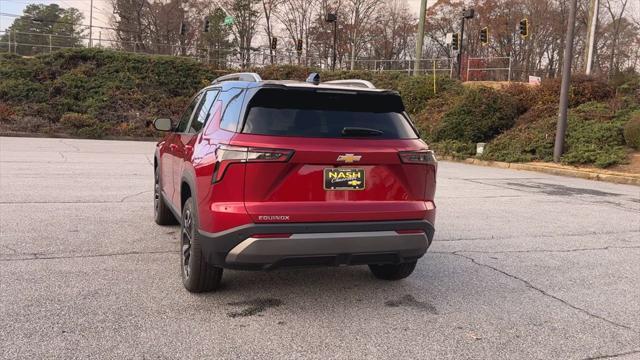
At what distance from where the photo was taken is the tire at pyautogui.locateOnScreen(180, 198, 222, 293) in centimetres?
417

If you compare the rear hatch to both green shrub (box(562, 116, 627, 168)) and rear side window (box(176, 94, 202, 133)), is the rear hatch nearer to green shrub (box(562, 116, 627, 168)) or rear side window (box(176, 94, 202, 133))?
rear side window (box(176, 94, 202, 133))

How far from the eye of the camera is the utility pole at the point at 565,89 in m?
16.8

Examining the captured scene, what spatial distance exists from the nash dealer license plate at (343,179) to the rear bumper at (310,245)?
0.27 metres

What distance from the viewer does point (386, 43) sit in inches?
2222

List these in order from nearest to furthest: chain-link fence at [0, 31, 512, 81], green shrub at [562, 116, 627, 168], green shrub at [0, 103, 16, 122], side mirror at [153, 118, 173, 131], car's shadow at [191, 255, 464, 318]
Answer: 1. car's shadow at [191, 255, 464, 318]
2. side mirror at [153, 118, 173, 131]
3. green shrub at [562, 116, 627, 168]
4. green shrub at [0, 103, 16, 122]
5. chain-link fence at [0, 31, 512, 81]

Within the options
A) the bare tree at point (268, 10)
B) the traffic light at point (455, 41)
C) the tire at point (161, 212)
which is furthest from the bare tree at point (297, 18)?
the tire at point (161, 212)

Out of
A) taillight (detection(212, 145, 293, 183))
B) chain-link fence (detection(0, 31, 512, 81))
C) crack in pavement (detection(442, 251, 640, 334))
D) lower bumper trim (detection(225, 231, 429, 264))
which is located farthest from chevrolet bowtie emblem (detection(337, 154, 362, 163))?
chain-link fence (detection(0, 31, 512, 81))

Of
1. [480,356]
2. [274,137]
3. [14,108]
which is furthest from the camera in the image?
[14,108]

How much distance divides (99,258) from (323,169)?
2853 millimetres

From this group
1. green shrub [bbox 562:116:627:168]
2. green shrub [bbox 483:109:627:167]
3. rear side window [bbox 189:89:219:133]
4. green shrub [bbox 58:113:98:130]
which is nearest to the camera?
rear side window [bbox 189:89:219:133]

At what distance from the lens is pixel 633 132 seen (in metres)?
16.4

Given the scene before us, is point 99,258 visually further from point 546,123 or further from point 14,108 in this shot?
point 14,108

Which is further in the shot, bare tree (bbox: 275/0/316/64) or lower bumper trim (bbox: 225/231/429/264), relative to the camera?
bare tree (bbox: 275/0/316/64)

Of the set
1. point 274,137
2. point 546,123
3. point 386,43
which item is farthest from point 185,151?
point 386,43
